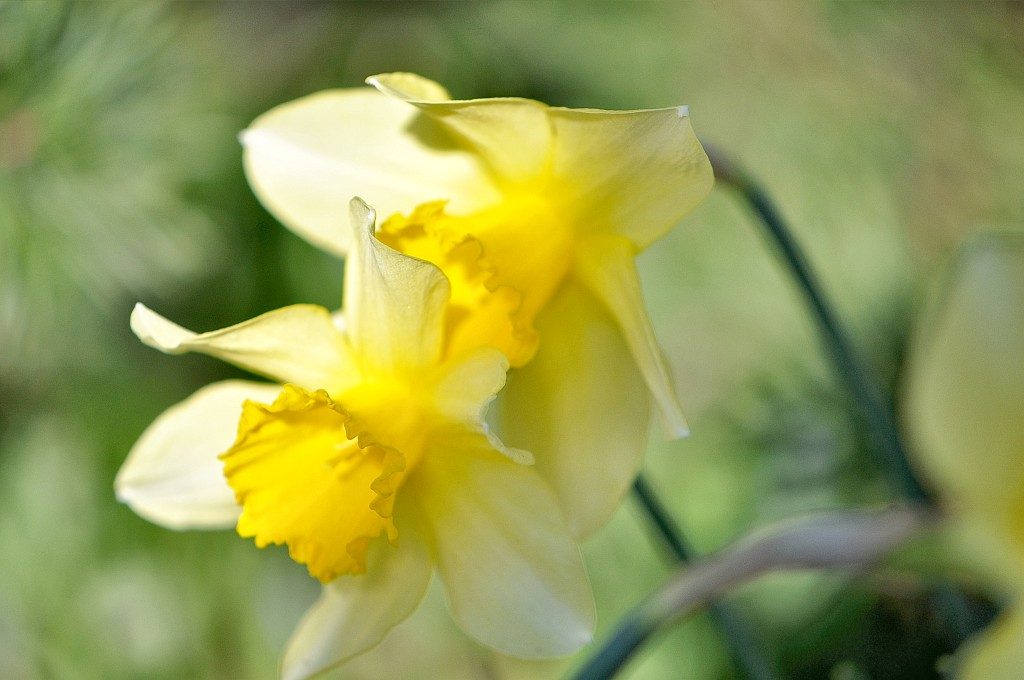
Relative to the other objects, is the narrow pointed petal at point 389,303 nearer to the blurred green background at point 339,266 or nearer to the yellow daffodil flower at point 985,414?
the yellow daffodil flower at point 985,414

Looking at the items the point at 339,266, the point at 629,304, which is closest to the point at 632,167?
the point at 629,304

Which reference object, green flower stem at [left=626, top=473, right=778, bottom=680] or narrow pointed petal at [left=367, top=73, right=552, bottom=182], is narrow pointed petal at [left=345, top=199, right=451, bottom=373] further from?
green flower stem at [left=626, top=473, right=778, bottom=680]

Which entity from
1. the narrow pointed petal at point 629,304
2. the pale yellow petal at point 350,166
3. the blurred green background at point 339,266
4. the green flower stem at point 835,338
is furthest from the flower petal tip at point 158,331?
the blurred green background at point 339,266

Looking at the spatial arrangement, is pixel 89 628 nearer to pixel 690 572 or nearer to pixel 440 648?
pixel 440 648

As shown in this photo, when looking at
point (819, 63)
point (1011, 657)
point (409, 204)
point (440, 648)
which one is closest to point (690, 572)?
point (1011, 657)

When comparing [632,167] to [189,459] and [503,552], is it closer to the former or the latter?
[503,552]
